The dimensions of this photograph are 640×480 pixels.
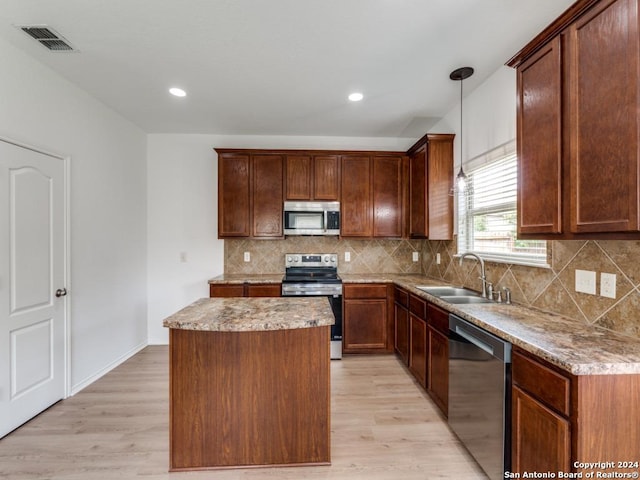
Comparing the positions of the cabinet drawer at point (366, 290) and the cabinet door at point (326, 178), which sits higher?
the cabinet door at point (326, 178)

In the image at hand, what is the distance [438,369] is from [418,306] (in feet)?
1.88

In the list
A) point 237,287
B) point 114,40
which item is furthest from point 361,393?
point 114,40

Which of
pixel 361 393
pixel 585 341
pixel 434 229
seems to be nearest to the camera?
pixel 585 341

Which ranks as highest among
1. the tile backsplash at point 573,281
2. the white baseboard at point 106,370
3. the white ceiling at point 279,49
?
the white ceiling at point 279,49

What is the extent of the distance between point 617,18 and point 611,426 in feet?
5.32

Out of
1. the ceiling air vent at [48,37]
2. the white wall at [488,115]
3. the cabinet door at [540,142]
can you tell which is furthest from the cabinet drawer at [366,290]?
the ceiling air vent at [48,37]

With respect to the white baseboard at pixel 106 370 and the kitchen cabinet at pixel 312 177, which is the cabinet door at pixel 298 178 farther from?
the white baseboard at pixel 106 370

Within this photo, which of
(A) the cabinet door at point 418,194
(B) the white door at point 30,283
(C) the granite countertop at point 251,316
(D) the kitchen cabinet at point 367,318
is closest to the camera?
(C) the granite countertop at point 251,316

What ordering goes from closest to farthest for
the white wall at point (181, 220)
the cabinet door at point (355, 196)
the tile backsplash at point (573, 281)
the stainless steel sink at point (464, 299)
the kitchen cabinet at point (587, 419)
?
the kitchen cabinet at point (587, 419)
the tile backsplash at point (573, 281)
the stainless steel sink at point (464, 299)
the cabinet door at point (355, 196)
the white wall at point (181, 220)

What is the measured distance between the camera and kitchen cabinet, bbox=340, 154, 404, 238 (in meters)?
3.76

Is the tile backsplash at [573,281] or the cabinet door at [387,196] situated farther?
the cabinet door at [387,196]

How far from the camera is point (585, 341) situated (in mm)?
1379

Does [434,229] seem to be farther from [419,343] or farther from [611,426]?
[611,426]

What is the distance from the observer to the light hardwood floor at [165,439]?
1.78 m
